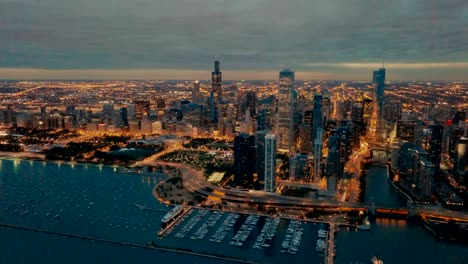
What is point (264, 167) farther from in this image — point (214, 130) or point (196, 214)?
point (214, 130)

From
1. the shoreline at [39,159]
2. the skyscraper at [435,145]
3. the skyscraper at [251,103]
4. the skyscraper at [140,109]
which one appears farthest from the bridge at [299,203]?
the skyscraper at [140,109]

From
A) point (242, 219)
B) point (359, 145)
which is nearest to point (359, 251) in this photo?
point (242, 219)

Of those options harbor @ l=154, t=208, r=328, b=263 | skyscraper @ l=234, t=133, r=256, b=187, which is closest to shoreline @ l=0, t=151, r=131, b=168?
skyscraper @ l=234, t=133, r=256, b=187

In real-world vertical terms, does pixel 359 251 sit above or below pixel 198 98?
below

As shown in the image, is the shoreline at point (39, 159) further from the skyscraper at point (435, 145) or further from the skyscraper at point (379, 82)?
the skyscraper at point (379, 82)

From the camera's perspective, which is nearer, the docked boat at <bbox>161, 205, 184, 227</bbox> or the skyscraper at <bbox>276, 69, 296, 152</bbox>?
the docked boat at <bbox>161, 205, 184, 227</bbox>

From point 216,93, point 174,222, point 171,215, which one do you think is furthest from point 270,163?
point 216,93

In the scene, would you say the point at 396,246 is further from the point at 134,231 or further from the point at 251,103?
the point at 251,103

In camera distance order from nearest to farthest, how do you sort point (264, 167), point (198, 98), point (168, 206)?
1. point (168, 206)
2. point (264, 167)
3. point (198, 98)

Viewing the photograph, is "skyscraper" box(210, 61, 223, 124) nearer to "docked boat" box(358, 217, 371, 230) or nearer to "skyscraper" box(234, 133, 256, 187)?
"skyscraper" box(234, 133, 256, 187)
